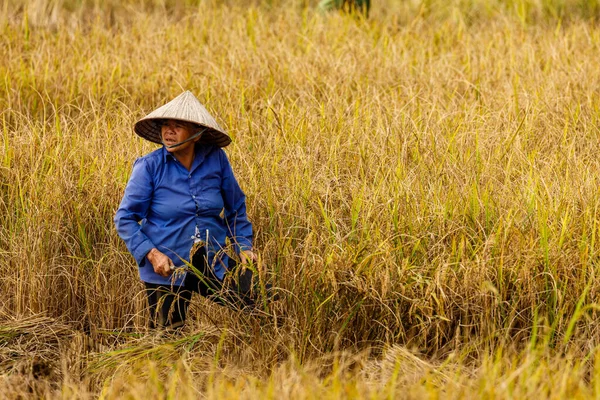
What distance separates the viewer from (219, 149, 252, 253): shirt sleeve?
3.36 meters

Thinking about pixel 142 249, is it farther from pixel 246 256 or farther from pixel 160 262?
pixel 246 256

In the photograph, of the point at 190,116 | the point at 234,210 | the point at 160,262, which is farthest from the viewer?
the point at 234,210

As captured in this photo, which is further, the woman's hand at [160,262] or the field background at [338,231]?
the woman's hand at [160,262]

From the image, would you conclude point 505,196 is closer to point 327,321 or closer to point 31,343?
point 327,321

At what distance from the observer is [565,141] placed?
14.5 feet

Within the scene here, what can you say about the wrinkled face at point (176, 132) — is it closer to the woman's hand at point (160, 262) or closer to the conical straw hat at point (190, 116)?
the conical straw hat at point (190, 116)

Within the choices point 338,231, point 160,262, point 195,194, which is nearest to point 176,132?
point 195,194

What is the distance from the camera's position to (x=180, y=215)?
324cm

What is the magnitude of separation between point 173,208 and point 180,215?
0.04m

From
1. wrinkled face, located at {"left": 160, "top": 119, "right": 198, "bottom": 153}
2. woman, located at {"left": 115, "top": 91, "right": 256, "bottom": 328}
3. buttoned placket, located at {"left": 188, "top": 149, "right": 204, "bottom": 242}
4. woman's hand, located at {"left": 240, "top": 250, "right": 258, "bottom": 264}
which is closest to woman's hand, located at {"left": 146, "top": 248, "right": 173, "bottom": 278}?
woman, located at {"left": 115, "top": 91, "right": 256, "bottom": 328}

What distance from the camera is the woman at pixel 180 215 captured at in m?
3.19

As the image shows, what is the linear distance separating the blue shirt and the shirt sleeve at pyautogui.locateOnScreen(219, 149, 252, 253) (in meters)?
0.04

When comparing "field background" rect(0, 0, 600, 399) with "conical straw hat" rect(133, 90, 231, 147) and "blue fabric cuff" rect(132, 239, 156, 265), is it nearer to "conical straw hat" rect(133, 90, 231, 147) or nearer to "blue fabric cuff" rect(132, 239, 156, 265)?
"blue fabric cuff" rect(132, 239, 156, 265)

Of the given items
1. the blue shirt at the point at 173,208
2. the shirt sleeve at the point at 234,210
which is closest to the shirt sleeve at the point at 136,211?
the blue shirt at the point at 173,208
